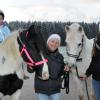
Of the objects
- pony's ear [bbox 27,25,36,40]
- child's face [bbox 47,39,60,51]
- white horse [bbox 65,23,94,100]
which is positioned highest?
pony's ear [bbox 27,25,36,40]

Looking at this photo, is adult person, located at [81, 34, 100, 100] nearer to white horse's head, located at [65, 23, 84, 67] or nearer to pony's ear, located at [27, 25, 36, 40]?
pony's ear, located at [27, 25, 36, 40]

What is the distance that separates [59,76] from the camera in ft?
18.4

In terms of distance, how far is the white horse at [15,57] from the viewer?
499 centimetres

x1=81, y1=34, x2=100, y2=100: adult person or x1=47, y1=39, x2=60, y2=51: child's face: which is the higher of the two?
x1=47, y1=39, x2=60, y2=51: child's face

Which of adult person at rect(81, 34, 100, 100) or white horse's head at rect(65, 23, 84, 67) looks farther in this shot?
white horse's head at rect(65, 23, 84, 67)

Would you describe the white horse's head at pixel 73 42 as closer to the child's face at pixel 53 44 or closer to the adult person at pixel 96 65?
the adult person at pixel 96 65

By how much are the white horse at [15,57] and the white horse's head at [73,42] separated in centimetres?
207

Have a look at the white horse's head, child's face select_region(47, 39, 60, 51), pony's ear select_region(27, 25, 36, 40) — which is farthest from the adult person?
the white horse's head

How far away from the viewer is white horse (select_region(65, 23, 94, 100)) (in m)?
7.11

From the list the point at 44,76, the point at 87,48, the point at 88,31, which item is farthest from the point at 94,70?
the point at 88,31

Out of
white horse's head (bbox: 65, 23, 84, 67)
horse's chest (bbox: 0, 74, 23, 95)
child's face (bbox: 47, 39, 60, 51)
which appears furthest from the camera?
white horse's head (bbox: 65, 23, 84, 67)

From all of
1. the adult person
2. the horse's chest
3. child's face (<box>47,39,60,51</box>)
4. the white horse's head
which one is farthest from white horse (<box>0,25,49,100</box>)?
the white horse's head

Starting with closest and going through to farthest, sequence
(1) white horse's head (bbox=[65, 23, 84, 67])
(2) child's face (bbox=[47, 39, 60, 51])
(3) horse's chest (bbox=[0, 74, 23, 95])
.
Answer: (3) horse's chest (bbox=[0, 74, 23, 95]) → (2) child's face (bbox=[47, 39, 60, 51]) → (1) white horse's head (bbox=[65, 23, 84, 67])

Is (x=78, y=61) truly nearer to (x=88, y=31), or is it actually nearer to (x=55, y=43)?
(x=55, y=43)
